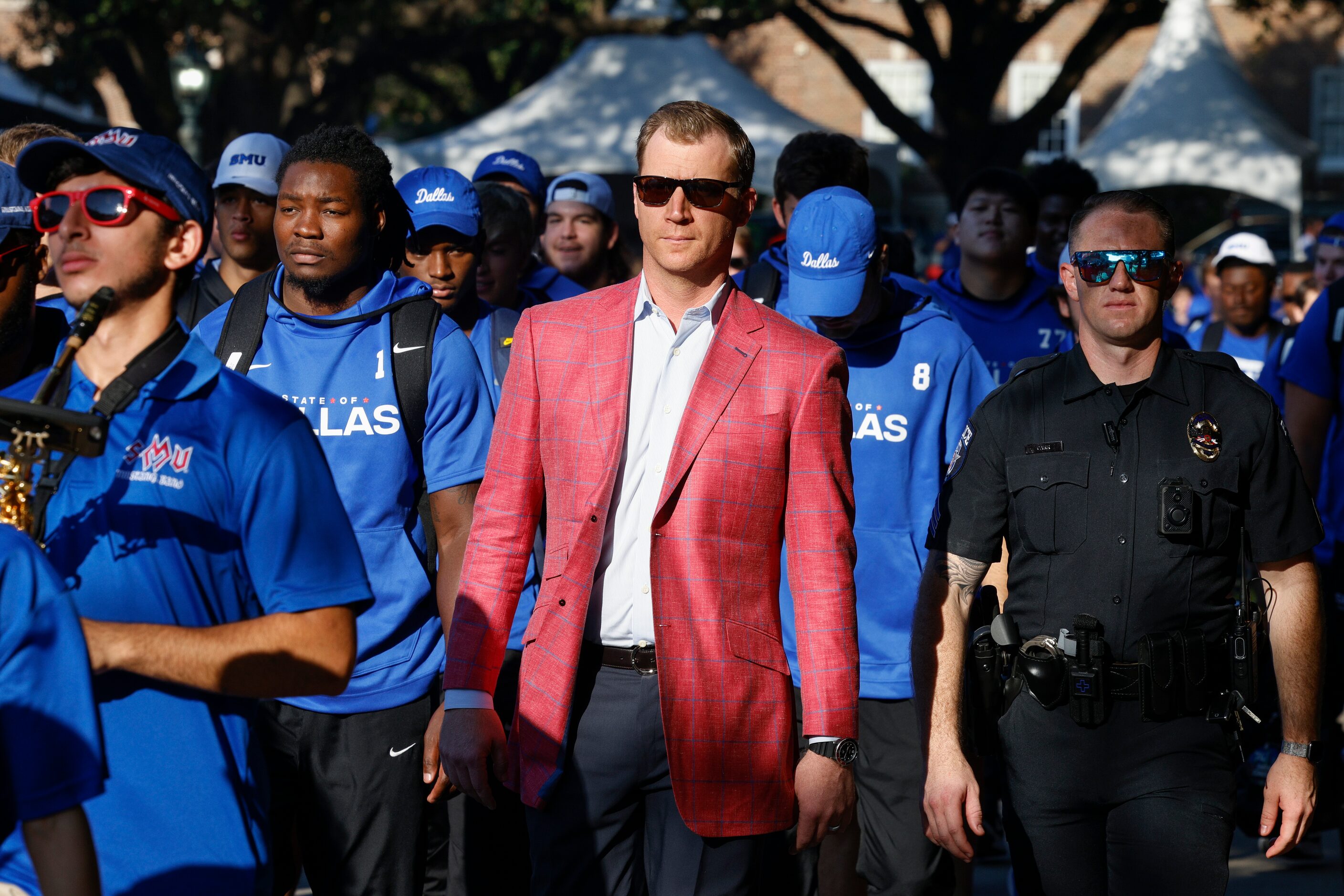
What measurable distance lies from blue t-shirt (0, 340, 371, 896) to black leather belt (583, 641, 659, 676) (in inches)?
37.1

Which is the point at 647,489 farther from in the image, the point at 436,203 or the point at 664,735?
the point at 436,203

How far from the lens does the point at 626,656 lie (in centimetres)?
351

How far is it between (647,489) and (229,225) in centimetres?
298

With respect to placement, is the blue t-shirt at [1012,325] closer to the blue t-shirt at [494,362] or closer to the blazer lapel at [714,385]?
the blue t-shirt at [494,362]

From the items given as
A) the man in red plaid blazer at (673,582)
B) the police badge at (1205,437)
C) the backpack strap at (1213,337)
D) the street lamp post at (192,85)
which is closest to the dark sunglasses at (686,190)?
the man in red plaid blazer at (673,582)

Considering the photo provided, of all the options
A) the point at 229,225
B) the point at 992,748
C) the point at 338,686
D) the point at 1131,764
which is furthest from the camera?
the point at 229,225

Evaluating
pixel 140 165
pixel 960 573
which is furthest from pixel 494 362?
pixel 140 165

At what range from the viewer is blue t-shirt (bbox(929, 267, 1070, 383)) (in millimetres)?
6289

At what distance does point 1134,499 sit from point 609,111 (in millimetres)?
15773

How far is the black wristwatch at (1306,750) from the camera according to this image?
3863 mm

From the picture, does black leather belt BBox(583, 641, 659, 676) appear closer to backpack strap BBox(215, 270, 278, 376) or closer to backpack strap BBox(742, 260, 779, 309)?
backpack strap BBox(215, 270, 278, 376)

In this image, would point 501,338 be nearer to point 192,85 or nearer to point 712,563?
point 712,563

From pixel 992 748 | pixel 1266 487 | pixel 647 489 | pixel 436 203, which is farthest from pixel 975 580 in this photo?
pixel 436 203

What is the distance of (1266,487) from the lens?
151 inches
